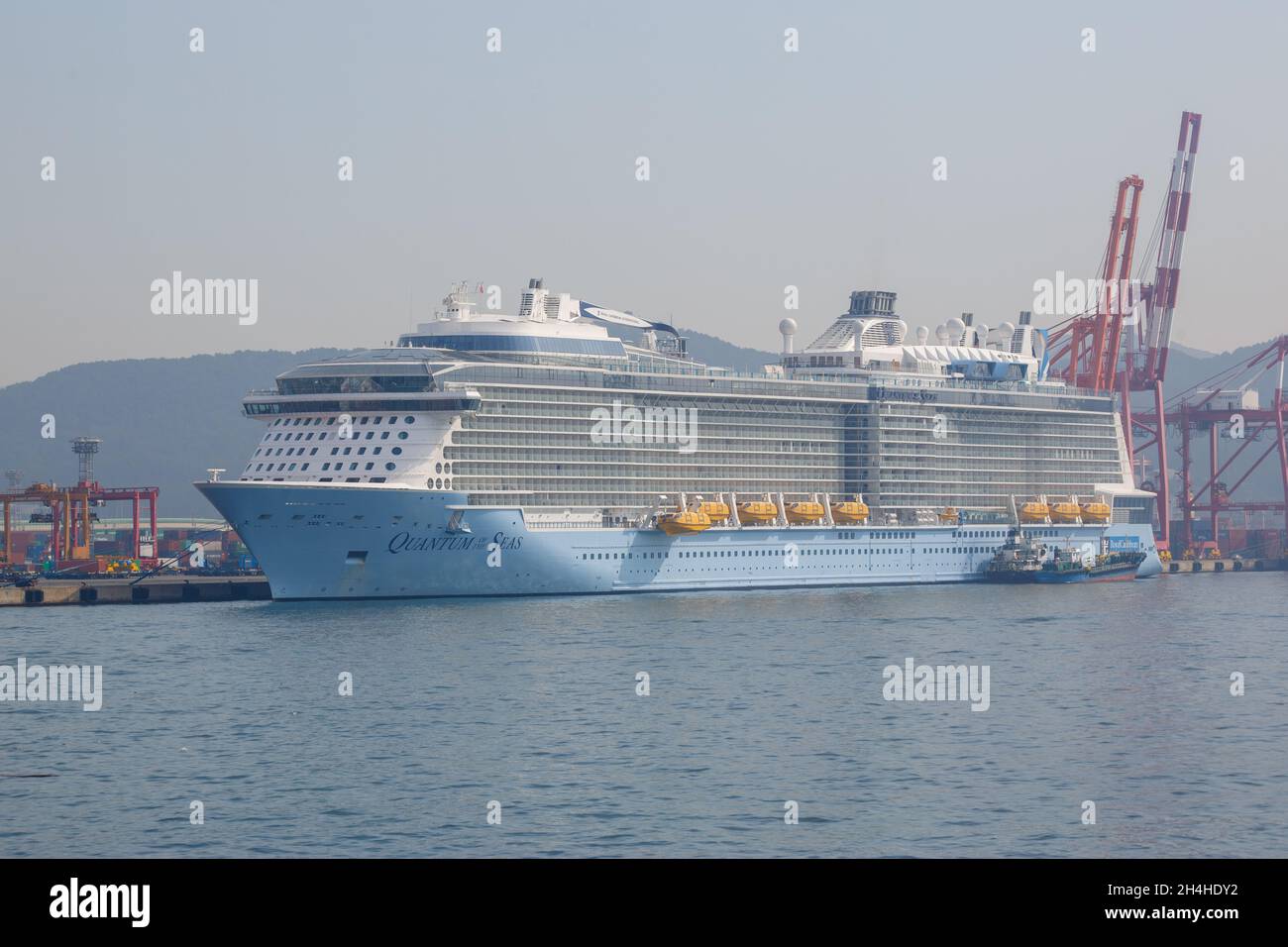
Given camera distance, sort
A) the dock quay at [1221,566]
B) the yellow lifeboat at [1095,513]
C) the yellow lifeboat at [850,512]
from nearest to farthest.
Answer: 1. the yellow lifeboat at [850,512]
2. the yellow lifeboat at [1095,513]
3. the dock quay at [1221,566]

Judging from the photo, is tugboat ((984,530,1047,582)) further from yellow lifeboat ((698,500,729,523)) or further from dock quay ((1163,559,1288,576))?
dock quay ((1163,559,1288,576))

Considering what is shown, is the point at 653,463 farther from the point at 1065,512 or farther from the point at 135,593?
the point at 1065,512

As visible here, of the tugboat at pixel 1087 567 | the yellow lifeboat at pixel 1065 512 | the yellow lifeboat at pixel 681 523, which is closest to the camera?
the yellow lifeboat at pixel 681 523

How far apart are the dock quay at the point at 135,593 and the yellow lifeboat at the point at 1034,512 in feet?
150

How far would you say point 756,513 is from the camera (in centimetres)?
8606

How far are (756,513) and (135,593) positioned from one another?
32.0 m

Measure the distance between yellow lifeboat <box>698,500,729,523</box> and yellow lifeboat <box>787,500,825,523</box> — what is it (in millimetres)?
4832

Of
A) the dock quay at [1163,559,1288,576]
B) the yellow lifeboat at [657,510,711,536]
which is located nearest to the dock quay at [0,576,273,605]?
the yellow lifeboat at [657,510,711,536]

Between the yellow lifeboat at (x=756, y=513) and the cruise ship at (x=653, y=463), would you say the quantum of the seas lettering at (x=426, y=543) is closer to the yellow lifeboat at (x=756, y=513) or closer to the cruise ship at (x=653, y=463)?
the cruise ship at (x=653, y=463)

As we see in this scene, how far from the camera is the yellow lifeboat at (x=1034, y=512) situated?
102875mm

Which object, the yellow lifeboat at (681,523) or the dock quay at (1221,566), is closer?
the yellow lifeboat at (681,523)

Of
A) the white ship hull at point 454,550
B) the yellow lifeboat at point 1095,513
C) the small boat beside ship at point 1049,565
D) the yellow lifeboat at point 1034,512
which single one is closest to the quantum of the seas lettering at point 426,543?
the white ship hull at point 454,550
